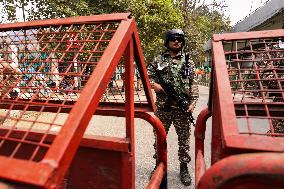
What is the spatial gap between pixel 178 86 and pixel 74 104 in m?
2.86

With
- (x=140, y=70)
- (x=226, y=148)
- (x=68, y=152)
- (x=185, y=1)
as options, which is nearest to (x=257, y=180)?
(x=226, y=148)

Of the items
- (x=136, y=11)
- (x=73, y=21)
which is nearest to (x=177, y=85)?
(x=73, y=21)

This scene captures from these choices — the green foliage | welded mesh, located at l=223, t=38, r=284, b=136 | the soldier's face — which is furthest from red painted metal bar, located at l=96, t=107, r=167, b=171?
the green foliage

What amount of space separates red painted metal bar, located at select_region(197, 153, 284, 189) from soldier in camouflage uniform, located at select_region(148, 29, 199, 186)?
3049mm

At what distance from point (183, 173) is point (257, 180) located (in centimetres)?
324

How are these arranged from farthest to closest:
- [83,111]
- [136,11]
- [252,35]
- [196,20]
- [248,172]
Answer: [196,20] < [136,11] < [252,35] < [83,111] < [248,172]

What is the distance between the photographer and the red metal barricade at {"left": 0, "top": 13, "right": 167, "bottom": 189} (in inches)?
37.7

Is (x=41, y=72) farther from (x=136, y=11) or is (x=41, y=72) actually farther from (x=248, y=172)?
(x=136, y=11)

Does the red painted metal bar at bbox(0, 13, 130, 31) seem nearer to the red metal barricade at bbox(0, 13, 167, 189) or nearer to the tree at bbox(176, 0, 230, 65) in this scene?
the red metal barricade at bbox(0, 13, 167, 189)

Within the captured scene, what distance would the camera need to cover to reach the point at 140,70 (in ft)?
6.97

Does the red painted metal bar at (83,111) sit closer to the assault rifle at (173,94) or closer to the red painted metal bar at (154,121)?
the red painted metal bar at (154,121)

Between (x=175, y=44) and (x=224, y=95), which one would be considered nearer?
(x=224, y=95)

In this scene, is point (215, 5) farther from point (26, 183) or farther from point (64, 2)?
point (26, 183)

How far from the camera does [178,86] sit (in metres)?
4.02
